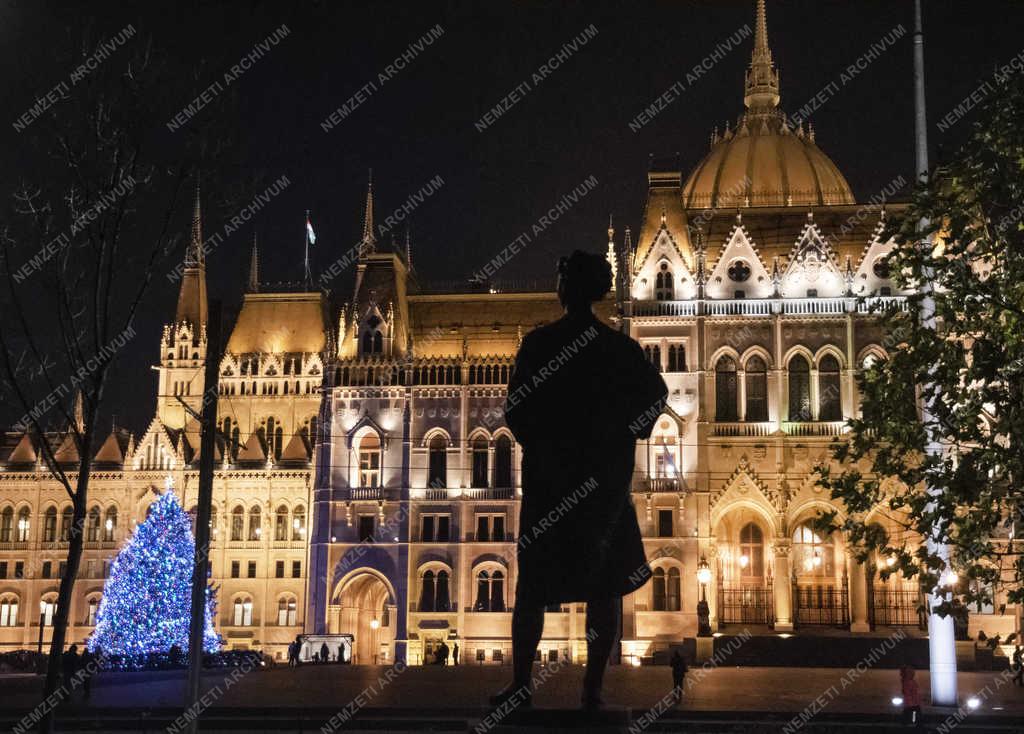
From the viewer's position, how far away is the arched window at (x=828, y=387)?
198 ft

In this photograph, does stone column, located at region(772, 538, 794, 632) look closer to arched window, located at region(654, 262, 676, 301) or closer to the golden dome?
arched window, located at region(654, 262, 676, 301)

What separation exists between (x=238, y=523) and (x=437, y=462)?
594 inches

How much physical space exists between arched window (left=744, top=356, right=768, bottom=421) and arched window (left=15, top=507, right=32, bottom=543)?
42.7 meters

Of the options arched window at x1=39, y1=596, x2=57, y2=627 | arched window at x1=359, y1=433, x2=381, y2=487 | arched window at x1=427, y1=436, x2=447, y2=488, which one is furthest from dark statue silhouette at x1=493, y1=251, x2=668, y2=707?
arched window at x1=39, y1=596, x2=57, y2=627

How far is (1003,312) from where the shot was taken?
18.9 meters

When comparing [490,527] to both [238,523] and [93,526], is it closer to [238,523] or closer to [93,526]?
[238,523]

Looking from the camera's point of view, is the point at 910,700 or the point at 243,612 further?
the point at 243,612

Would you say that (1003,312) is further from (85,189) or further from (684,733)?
(85,189)

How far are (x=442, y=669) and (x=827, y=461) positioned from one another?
20.4 meters

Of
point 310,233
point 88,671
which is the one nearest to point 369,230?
point 310,233

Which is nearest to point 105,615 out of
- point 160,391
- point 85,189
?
point 85,189

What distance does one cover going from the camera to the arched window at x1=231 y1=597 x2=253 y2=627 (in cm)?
7356

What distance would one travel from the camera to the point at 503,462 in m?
66.2

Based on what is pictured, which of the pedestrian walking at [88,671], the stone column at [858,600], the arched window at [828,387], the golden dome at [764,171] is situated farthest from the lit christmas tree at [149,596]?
the golden dome at [764,171]
